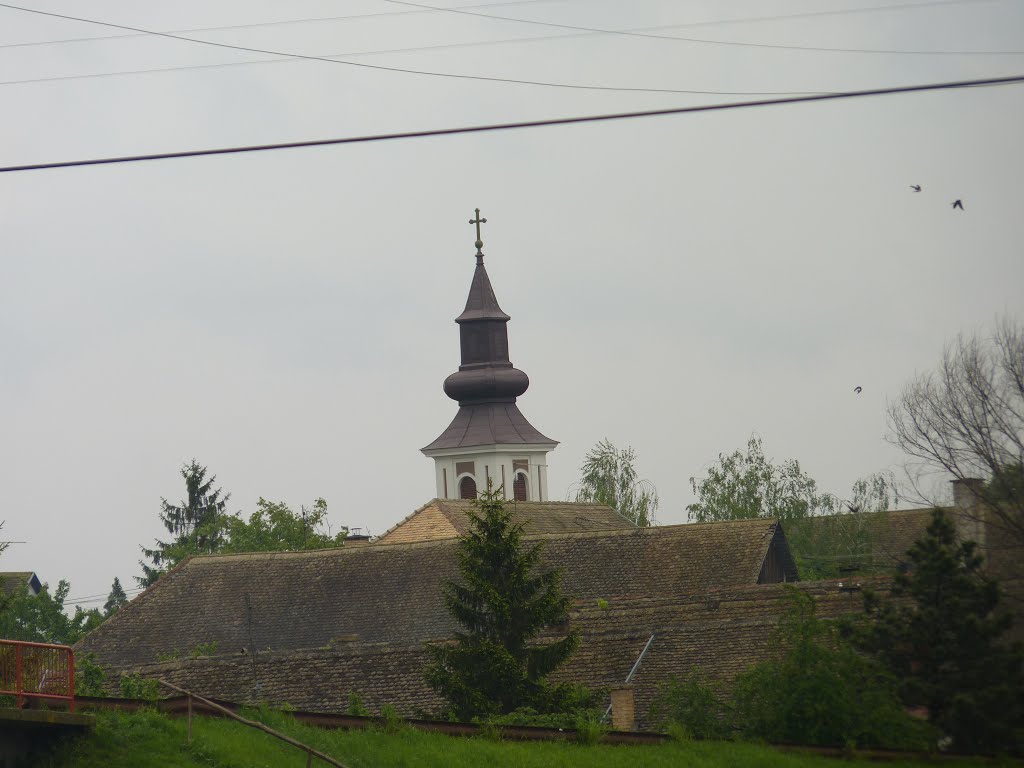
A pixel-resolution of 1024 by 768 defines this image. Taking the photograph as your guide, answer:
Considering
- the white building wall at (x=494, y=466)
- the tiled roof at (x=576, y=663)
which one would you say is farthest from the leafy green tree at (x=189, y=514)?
the tiled roof at (x=576, y=663)

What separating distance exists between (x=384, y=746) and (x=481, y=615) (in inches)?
316

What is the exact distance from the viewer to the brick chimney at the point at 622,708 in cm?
2847

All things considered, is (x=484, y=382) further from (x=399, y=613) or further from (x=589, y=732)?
(x=589, y=732)

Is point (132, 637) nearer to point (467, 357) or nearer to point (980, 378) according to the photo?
point (980, 378)

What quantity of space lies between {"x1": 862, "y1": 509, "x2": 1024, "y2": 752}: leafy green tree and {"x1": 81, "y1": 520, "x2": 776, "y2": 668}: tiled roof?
16.9m

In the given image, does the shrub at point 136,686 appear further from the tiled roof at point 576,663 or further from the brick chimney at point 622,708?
the brick chimney at point 622,708

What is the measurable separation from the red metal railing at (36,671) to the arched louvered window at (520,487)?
6948 centimetres

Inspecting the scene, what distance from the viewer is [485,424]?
3514 inches

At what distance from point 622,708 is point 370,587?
58.0ft

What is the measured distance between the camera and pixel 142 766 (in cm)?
1838

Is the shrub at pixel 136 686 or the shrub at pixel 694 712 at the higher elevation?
the shrub at pixel 136 686

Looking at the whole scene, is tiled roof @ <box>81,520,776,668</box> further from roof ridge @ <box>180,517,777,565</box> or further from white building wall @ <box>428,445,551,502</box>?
white building wall @ <box>428,445,551,502</box>

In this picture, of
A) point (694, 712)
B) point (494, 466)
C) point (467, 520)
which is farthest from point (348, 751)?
point (494, 466)

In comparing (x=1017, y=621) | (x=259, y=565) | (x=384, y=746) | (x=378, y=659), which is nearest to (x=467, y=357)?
(x=259, y=565)
